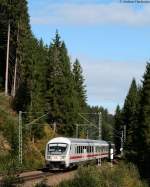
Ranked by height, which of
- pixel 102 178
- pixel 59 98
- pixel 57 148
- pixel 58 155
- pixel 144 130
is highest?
pixel 59 98

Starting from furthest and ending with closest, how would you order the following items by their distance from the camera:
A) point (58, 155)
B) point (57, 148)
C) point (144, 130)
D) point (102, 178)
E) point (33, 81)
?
point (33, 81)
point (144, 130)
point (57, 148)
point (58, 155)
point (102, 178)

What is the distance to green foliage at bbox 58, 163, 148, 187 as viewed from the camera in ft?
105

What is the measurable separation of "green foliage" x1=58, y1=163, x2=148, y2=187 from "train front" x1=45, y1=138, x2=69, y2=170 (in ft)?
37.0

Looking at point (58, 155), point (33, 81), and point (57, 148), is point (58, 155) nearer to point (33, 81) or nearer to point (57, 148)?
point (57, 148)

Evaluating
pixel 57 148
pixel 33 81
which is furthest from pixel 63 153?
pixel 33 81

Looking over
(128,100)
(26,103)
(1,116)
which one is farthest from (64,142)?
(128,100)

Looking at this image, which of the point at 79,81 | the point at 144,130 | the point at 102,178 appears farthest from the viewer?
the point at 79,81

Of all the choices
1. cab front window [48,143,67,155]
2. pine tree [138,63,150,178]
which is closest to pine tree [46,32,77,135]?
pine tree [138,63,150,178]

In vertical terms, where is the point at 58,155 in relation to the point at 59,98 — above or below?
below

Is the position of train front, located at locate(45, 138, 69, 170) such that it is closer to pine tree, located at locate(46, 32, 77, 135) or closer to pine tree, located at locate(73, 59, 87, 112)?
pine tree, located at locate(46, 32, 77, 135)

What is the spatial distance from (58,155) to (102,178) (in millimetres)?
20630

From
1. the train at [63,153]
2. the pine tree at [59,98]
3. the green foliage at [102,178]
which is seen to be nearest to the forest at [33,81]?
the pine tree at [59,98]

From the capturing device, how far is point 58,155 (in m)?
54.9

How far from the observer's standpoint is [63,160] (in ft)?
180
